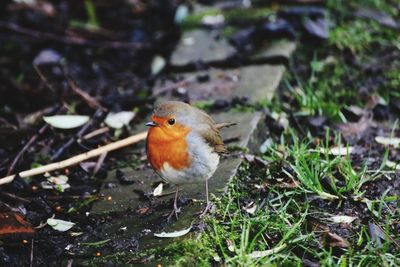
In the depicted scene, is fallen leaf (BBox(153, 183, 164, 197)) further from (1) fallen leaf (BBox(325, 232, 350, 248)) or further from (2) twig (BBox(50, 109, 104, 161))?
(1) fallen leaf (BBox(325, 232, 350, 248))

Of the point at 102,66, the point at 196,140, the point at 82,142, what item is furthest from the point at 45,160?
the point at 102,66

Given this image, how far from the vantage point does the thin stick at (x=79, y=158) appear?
3.25m

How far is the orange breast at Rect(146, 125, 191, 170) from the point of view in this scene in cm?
278

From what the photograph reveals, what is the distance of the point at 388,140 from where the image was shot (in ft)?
11.6

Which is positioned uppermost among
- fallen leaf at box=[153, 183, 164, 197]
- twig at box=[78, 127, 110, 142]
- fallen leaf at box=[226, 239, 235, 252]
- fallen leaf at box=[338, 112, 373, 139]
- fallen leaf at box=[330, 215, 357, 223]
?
fallen leaf at box=[226, 239, 235, 252]

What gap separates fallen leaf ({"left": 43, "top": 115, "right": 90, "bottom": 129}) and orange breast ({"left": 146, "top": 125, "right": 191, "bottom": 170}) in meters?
1.05

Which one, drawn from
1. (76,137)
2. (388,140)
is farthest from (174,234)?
(388,140)

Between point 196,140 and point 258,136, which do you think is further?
point 258,136

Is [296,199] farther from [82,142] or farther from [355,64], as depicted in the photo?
[355,64]

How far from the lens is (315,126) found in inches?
147

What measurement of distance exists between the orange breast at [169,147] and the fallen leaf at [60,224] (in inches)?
20.6

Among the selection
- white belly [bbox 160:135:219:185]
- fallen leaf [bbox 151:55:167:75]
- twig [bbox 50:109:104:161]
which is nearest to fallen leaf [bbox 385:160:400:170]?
white belly [bbox 160:135:219:185]

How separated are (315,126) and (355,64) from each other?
956 mm

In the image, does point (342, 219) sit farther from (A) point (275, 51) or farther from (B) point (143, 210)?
(A) point (275, 51)
